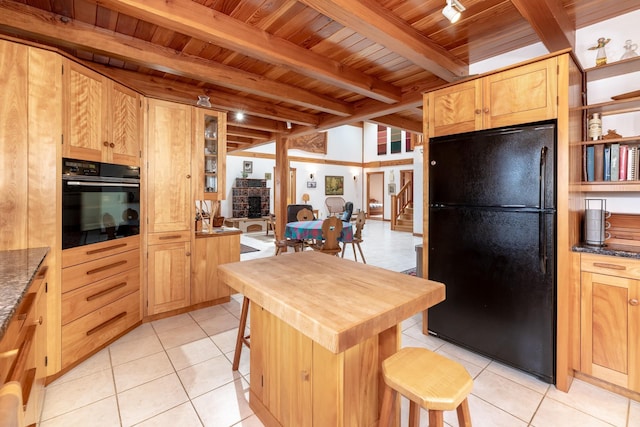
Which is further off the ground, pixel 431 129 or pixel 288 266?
pixel 431 129

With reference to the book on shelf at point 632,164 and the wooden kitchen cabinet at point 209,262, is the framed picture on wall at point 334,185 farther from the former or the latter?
the book on shelf at point 632,164

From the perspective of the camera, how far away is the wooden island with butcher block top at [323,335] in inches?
41.9

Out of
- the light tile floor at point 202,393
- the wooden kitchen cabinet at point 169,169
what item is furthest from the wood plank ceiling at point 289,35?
the light tile floor at point 202,393

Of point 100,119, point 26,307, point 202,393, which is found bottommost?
point 202,393

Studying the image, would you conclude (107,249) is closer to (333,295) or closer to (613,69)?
(333,295)

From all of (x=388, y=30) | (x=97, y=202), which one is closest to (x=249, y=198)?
(x=97, y=202)

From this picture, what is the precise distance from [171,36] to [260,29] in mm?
801

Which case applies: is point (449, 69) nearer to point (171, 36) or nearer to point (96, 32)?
point (171, 36)

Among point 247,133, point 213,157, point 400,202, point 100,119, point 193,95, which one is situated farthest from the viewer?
point 400,202

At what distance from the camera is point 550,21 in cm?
203

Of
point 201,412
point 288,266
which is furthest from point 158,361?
point 288,266

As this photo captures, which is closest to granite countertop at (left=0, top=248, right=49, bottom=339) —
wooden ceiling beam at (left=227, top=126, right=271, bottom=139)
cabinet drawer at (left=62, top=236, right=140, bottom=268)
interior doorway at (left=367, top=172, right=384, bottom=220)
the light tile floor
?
cabinet drawer at (left=62, top=236, right=140, bottom=268)

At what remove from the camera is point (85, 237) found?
85.4 inches

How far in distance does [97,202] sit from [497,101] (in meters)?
3.14
